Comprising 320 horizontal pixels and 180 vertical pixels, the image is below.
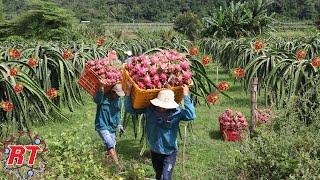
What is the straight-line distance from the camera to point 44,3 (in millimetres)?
37531

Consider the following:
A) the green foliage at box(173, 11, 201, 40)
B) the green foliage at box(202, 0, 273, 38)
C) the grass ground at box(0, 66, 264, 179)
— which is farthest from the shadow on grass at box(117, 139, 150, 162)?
the green foliage at box(173, 11, 201, 40)

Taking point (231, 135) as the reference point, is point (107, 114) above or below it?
above

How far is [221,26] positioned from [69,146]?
23092 mm

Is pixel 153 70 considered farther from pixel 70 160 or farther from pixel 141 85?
pixel 70 160

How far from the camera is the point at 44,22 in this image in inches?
1432

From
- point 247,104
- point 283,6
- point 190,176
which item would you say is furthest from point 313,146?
point 283,6

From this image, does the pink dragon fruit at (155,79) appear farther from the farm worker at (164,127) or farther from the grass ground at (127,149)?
the grass ground at (127,149)

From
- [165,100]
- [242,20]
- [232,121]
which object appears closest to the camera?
[165,100]

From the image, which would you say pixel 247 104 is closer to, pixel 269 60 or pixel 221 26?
pixel 269 60

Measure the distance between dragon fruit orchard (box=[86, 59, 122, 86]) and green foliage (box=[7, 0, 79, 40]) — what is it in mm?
29354

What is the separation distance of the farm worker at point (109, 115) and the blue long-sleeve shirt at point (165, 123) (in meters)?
1.01

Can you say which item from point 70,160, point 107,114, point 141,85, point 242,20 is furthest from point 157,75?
point 242,20

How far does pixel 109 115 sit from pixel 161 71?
1.76 meters

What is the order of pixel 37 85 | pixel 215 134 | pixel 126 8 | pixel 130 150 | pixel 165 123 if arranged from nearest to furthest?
pixel 165 123 → pixel 37 85 → pixel 130 150 → pixel 215 134 → pixel 126 8
